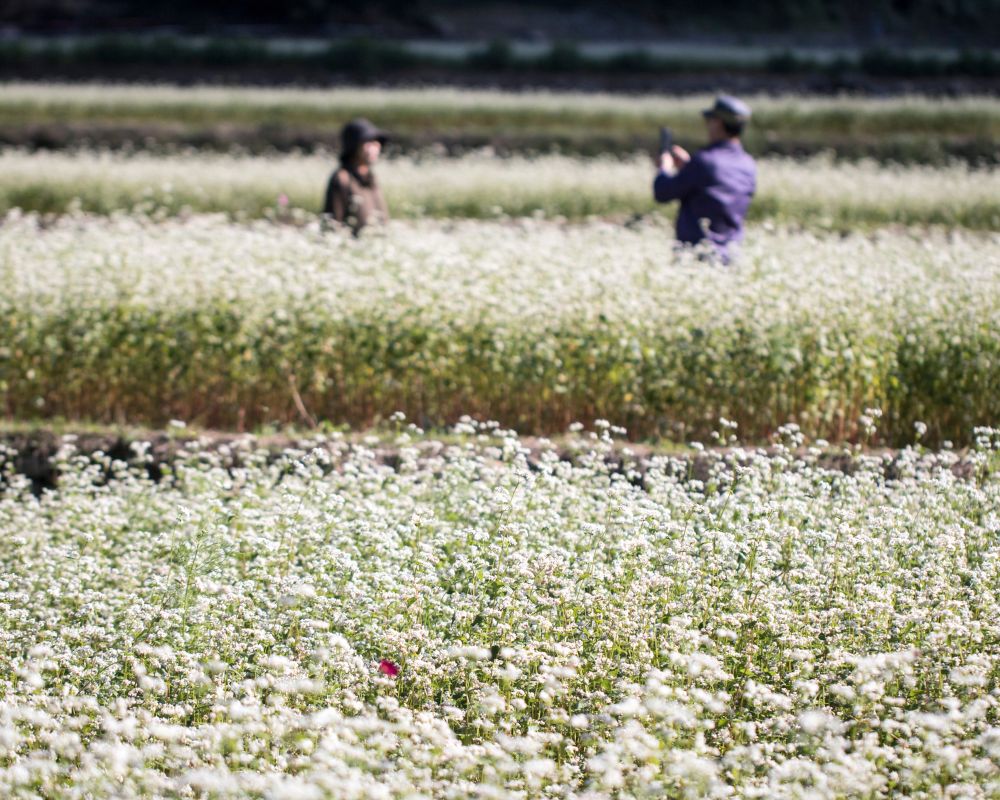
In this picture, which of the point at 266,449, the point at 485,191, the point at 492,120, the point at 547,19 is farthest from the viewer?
the point at 547,19

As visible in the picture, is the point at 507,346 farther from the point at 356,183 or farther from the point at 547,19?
the point at 547,19

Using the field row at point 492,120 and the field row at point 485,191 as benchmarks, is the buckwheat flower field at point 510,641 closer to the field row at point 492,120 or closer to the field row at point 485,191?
the field row at point 485,191

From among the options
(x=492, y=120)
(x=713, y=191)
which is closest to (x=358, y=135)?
(x=713, y=191)

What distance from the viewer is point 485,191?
1725 cm

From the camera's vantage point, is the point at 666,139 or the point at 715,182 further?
the point at 666,139

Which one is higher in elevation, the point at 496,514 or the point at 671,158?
the point at 671,158

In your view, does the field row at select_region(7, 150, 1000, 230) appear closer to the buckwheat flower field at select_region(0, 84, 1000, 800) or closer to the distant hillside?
the buckwheat flower field at select_region(0, 84, 1000, 800)

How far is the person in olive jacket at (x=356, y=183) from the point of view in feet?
35.2

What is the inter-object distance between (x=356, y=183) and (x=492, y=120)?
44.7 ft

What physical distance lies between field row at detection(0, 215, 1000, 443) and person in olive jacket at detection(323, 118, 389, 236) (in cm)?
153

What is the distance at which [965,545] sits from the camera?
5684 mm

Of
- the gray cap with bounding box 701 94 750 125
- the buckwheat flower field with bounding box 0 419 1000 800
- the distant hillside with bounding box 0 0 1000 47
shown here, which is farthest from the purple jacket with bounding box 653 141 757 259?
the distant hillside with bounding box 0 0 1000 47

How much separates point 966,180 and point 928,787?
50.4 ft

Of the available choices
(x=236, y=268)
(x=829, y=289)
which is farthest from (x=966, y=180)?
(x=236, y=268)
